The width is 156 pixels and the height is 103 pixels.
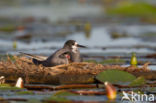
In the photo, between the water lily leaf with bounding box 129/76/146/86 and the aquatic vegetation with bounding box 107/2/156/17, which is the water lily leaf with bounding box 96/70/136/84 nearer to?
the water lily leaf with bounding box 129/76/146/86

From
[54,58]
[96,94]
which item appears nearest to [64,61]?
[54,58]

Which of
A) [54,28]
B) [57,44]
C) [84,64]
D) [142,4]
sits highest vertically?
[142,4]

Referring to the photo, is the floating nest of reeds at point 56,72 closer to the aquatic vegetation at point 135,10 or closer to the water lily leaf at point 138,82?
the water lily leaf at point 138,82

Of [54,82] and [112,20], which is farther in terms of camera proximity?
[112,20]

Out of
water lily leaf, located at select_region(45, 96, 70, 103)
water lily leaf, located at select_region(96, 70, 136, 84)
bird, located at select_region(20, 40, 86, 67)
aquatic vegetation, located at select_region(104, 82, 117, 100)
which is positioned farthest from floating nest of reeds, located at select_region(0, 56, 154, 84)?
aquatic vegetation, located at select_region(104, 82, 117, 100)

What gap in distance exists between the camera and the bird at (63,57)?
29.7ft

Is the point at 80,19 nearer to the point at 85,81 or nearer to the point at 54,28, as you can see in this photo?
the point at 54,28

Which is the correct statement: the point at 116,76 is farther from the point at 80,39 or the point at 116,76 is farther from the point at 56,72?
the point at 80,39

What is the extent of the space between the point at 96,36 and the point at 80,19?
9420 millimetres

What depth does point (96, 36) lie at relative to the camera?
1989 cm

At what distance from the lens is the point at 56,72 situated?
27.6ft

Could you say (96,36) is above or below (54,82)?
above

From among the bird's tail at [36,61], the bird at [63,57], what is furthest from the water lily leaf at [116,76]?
the bird's tail at [36,61]

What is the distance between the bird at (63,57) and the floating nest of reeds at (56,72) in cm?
49
